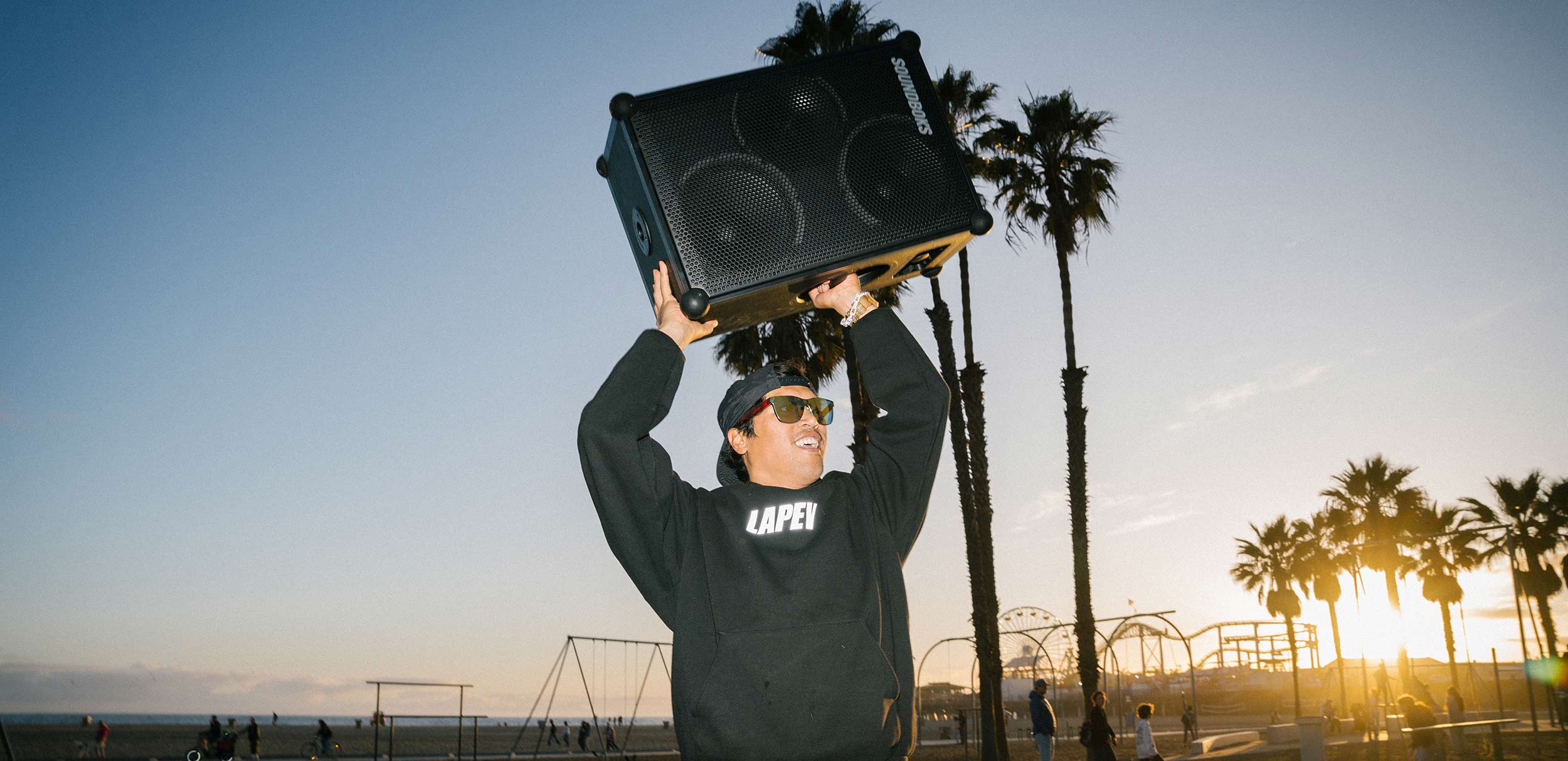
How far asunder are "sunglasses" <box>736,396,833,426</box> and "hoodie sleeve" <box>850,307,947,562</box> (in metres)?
0.14

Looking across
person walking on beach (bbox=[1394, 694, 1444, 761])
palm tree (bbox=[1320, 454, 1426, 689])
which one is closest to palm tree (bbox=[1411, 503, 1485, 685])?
palm tree (bbox=[1320, 454, 1426, 689])

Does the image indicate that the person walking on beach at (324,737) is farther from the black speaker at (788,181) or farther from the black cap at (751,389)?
the black speaker at (788,181)

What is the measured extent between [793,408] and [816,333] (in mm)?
15997

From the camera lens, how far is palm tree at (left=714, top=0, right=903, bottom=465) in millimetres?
16594

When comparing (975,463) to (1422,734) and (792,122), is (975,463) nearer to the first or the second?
(1422,734)

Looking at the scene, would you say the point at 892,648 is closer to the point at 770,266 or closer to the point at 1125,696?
the point at 770,266

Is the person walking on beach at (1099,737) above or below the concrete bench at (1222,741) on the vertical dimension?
above

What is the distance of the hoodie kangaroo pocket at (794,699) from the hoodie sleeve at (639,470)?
0.24 m

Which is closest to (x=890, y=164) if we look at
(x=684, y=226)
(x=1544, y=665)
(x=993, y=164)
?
(x=684, y=226)

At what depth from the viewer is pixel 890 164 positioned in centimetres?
266

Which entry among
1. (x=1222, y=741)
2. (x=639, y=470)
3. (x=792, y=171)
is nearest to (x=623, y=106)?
(x=792, y=171)

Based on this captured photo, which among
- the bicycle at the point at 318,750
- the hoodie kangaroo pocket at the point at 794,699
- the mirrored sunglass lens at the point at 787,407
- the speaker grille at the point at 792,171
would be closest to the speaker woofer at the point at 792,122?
the speaker grille at the point at 792,171

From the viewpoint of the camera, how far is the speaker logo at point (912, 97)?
2748mm

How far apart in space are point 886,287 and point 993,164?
1796 centimetres
